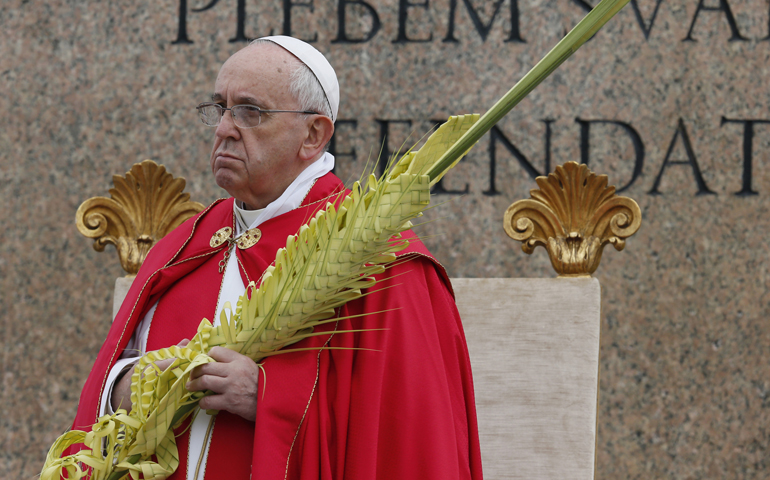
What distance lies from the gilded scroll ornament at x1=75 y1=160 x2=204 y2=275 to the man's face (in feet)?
2.39

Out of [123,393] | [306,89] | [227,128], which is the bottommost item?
[123,393]

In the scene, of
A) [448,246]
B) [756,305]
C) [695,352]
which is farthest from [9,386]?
[756,305]

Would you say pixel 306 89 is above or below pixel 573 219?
above

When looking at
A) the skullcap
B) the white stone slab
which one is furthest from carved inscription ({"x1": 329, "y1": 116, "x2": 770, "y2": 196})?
the skullcap

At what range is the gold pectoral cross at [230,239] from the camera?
6.55ft

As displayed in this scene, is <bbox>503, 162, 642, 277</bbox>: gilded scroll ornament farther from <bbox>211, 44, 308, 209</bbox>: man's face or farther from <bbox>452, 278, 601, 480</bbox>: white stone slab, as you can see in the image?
<bbox>211, 44, 308, 209</bbox>: man's face

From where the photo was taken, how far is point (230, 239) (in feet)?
6.71

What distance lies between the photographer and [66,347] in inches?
124

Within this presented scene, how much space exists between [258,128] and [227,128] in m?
0.07

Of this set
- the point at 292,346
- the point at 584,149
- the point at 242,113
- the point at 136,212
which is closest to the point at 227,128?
the point at 242,113

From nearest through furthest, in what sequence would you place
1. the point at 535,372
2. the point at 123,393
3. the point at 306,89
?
1. the point at 123,393
2. the point at 306,89
3. the point at 535,372

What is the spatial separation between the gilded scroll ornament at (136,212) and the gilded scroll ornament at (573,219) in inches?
41.9

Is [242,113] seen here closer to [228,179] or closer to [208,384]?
[228,179]

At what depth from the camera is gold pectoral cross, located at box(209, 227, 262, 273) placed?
200 centimetres
